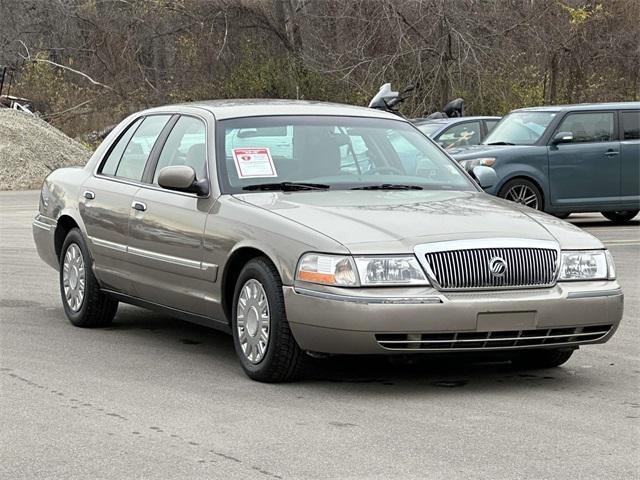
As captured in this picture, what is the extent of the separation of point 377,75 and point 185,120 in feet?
96.6

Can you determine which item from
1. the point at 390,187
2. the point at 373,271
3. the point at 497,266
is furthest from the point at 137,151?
the point at 497,266

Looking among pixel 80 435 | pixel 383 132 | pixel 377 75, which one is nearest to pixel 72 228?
pixel 383 132

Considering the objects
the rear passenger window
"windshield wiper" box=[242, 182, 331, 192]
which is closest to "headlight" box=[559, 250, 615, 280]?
"windshield wiper" box=[242, 182, 331, 192]

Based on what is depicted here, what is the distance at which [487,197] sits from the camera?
329 inches

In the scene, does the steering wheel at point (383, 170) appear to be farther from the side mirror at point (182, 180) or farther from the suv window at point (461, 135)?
the suv window at point (461, 135)

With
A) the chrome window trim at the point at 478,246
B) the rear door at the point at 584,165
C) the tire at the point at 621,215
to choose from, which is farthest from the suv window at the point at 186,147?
the tire at the point at 621,215

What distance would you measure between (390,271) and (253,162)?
1616mm

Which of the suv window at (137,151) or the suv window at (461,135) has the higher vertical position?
the suv window at (137,151)

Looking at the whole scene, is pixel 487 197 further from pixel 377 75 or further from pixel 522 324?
pixel 377 75

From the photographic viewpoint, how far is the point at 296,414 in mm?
6699

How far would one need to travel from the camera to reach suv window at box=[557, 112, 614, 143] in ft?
62.8

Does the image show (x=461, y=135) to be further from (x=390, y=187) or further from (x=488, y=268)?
(x=488, y=268)

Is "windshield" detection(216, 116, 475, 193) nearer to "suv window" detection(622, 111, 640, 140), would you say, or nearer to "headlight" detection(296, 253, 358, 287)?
"headlight" detection(296, 253, 358, 287)

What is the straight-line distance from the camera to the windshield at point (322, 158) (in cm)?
825
